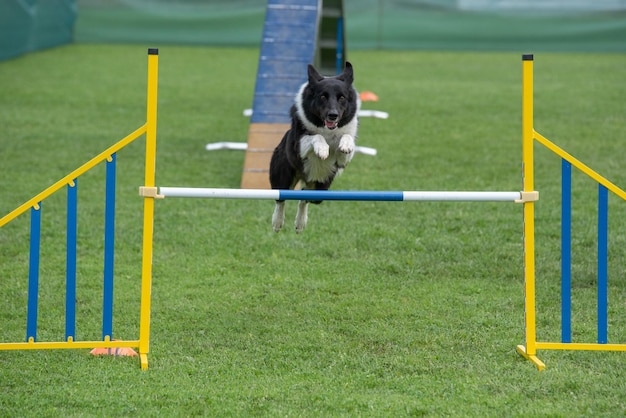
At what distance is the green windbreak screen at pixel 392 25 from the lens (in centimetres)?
2361

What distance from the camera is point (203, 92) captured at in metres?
16.1

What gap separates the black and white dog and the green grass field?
40.2 inches

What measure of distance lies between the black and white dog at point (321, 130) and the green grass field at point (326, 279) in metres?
1.02

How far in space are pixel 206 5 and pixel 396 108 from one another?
11.6 metres

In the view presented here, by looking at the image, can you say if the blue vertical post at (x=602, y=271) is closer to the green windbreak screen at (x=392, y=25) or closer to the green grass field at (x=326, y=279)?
the green grass field at (x=326, y=279)

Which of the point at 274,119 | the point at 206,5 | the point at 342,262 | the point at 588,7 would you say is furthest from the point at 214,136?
the point at 588,7

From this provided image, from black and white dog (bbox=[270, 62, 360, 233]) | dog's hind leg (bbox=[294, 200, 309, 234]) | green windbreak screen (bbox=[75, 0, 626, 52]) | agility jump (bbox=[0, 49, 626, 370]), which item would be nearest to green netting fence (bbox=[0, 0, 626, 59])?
green windbreak screen (bbox=[75, 0, 626, 52])

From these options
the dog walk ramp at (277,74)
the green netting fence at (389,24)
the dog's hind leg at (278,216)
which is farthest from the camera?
the green netting fence at (389,24)

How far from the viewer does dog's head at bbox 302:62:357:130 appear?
525 centimetres

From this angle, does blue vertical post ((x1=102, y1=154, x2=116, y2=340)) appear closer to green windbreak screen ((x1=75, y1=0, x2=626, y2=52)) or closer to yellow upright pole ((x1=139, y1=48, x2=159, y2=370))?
yellow upright pole ((x1=139, y1=48, x2=159, y2=370))

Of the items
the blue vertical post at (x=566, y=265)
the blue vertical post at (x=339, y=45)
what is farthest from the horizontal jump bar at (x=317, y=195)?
the blue vertical post at (x=339, y=45)

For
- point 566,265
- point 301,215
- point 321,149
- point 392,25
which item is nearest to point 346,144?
point 321,149

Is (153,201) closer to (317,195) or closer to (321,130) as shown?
(317,195)

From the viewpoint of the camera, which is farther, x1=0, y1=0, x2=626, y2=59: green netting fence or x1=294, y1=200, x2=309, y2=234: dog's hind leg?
x1=0, y1=0, x2=626, y2=59: green netting fence
